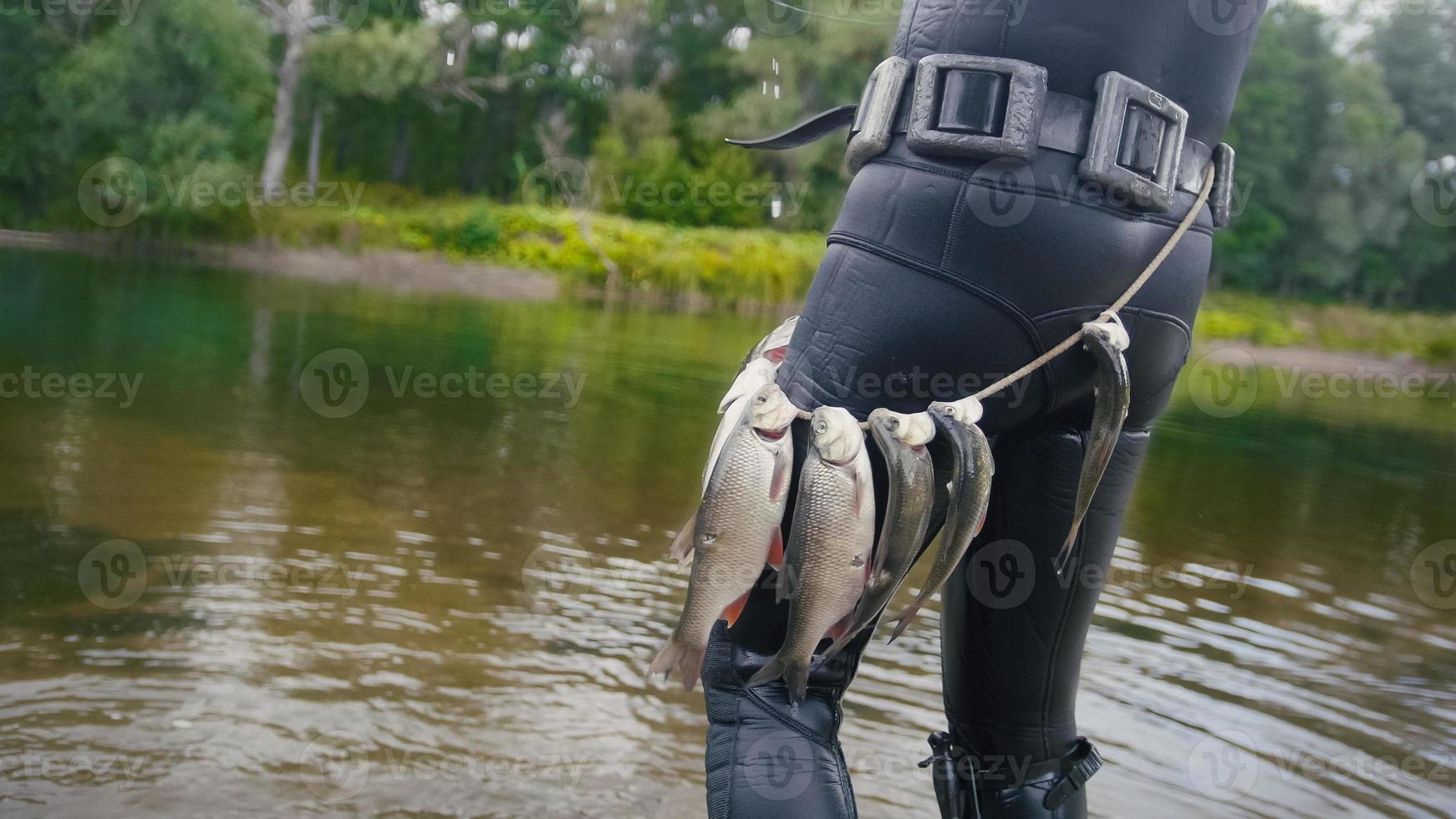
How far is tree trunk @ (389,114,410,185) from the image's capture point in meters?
40.8

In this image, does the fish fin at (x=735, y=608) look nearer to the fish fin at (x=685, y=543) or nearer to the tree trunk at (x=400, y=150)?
the fish fin at (x=685, y=543)

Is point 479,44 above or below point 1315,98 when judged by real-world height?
below

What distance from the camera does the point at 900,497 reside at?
153 centimetres

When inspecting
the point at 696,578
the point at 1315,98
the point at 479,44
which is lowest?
the point at 696,578

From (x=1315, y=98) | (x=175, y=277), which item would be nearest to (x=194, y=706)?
(x=175, y=277)

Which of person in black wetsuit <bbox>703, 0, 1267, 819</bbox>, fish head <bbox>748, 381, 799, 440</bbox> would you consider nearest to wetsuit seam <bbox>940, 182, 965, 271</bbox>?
person in black wetsuit <bbox>703, 0, 1267, 819</bbox>

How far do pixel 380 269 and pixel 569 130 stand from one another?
48.0 ft

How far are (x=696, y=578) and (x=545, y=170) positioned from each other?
37256 mm

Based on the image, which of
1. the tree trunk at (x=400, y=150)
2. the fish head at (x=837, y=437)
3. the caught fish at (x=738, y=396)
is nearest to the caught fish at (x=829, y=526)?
the fish head at (x=837, y=437)

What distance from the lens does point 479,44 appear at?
127ft

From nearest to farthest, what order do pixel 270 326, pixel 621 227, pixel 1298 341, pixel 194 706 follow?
pixel 194 706, pixel 270 326, pixel 621 227, pixel 1298 341

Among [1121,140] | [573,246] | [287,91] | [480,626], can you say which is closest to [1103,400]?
[1121,140]

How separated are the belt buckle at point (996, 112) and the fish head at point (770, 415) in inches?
14.6

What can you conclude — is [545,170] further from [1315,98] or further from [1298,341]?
[1315,98]
